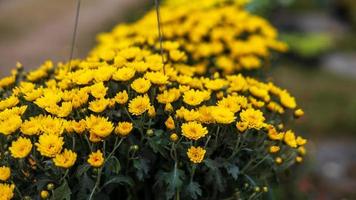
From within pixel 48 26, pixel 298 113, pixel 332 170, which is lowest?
pixel 332 170

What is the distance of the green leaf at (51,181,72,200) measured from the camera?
192cm

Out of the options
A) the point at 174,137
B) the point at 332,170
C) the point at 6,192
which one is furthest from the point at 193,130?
the point at 332,170

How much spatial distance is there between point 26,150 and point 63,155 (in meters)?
0.12

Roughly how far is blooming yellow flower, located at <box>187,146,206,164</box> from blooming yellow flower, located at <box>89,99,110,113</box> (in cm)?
32

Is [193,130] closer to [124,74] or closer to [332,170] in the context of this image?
[124,74]

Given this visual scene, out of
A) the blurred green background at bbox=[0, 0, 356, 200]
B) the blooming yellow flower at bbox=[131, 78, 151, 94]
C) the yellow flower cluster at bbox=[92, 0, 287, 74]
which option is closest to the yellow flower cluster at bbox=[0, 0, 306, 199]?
the blooming yellow flower at bbox=[131, 78, 151, 94]

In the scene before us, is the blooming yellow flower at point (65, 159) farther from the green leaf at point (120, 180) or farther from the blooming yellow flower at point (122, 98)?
the blooming yellow flower at point (122, 98)

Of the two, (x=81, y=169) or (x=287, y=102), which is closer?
(x=81, y=169)

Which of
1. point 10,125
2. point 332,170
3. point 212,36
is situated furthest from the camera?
point 332,170

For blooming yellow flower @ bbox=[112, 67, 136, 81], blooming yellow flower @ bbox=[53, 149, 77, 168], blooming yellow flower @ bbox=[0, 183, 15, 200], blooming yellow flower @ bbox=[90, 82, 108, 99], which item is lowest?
blooming yellow flower @ bbox=[0, 183, 15, 200]

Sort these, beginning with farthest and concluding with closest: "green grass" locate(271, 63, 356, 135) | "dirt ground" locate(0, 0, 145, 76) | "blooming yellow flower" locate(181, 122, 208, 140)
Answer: "dirt ground" locate(0, 0, 145, 76) → "green grass" locate(271, 63, 356, 135) → "blooming yellow flower" locate(181, 122, 208, 140)

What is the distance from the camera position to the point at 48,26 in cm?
1124

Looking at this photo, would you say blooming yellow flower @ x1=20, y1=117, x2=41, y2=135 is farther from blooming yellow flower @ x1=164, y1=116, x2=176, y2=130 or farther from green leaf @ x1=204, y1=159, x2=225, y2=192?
green leaf @ x1=204, y1=159, x2=225, y2=192

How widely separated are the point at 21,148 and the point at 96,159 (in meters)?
0.25
